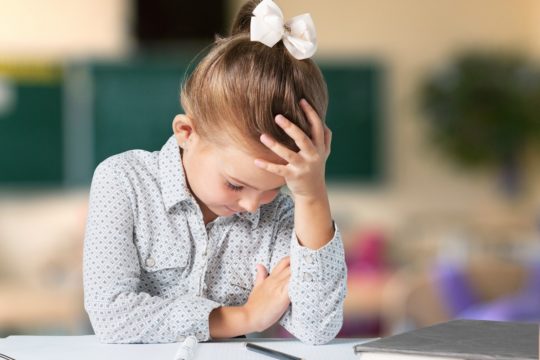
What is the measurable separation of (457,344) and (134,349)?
1.11 ft

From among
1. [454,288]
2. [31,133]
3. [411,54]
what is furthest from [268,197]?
[411,54]

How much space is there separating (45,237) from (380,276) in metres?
2.84

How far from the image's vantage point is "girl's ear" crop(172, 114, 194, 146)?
3.48 feet

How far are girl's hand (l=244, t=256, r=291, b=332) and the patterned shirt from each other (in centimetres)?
1

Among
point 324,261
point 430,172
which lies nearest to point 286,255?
point 324,261

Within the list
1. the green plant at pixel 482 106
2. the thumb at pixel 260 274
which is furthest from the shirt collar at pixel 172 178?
the green plant at pixel 482 106

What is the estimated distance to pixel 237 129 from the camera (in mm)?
1007

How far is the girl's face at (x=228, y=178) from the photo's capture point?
1012 mm

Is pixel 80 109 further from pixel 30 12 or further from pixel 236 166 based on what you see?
pixel 236 166

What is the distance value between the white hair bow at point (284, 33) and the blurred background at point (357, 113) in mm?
4476

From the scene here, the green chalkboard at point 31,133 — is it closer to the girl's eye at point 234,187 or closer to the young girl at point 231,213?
the young girl at point 231,213

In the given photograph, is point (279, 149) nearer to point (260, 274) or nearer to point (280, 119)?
point (280, 119)

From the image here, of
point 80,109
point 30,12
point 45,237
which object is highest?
point 30,12

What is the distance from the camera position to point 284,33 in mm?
1003
